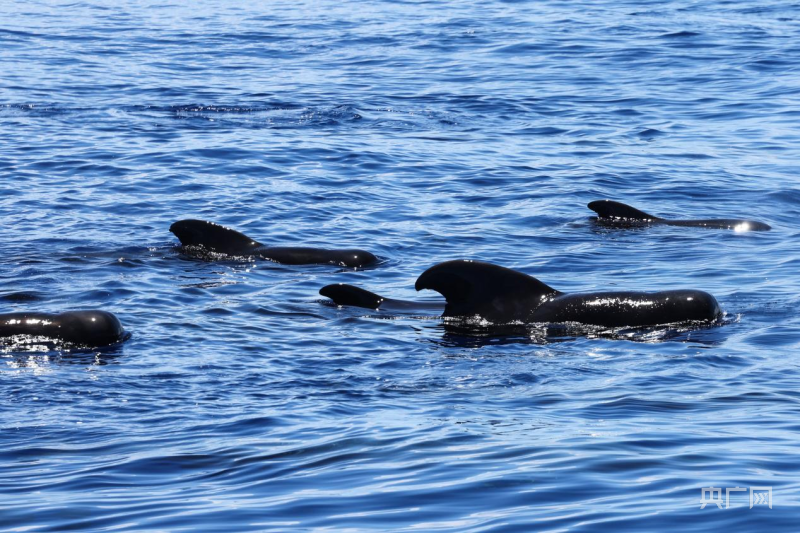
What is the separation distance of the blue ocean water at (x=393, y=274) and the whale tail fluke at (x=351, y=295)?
0.30m

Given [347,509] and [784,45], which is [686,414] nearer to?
[347,509]

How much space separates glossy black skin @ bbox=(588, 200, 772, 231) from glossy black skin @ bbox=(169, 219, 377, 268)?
13.1 ft

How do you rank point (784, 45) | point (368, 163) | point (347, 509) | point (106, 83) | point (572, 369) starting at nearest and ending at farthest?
point (347, 509), point (572, 369), point (368, 163), point (106, 83), point (784, 45)

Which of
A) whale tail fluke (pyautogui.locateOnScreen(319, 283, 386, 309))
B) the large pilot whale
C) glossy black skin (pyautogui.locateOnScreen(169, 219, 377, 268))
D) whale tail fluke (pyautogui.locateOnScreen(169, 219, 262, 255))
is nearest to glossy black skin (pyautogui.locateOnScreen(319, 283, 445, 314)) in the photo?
whale tail fluke (pyautogui.locateOnScreen(319, 283, 386, 309))

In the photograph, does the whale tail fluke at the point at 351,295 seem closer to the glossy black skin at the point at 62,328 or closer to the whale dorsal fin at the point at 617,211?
Result: the glossy black skin at the point at 62,328

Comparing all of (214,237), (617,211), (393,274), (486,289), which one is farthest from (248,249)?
(617,211)

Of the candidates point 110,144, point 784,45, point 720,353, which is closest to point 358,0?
point 784,45

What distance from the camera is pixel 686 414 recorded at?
9.49 metres

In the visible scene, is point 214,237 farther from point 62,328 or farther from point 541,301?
point 541,301

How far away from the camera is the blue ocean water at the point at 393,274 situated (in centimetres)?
786

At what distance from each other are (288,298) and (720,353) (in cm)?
497

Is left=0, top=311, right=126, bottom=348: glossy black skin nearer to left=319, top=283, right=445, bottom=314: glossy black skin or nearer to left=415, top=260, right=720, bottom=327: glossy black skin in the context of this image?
left=319, top=283, right=445, bottom=314: glossy black skin

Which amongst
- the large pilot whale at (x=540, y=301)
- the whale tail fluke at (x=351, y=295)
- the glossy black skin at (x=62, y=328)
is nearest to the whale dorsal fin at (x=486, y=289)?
the large pilot whale at (x=540, y=301)

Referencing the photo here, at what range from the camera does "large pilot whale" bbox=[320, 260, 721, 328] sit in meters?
12.4
